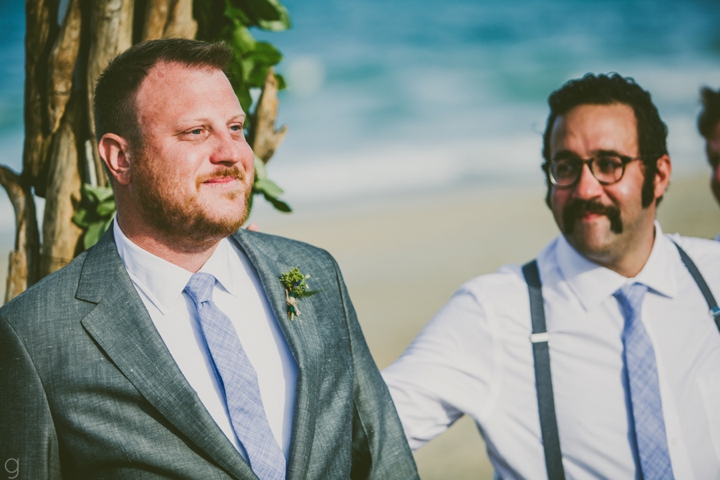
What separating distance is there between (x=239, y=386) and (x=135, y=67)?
0.78 m

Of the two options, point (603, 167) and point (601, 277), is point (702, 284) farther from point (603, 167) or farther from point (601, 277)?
point (603, 167)

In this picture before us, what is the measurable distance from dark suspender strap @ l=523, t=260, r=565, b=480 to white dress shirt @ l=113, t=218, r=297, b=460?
2.71ft

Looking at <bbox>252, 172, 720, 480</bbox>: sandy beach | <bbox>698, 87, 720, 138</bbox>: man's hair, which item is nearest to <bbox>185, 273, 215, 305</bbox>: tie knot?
<bbox>698, 87, 720, 138</bbox>: man's hair

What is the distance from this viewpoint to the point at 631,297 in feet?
6.61

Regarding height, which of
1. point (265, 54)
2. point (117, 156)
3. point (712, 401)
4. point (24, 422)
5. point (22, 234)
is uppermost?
point (265, 54)

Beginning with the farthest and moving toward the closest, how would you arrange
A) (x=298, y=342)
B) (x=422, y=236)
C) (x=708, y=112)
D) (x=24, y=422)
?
(x=422, y=236) → (x=708, y=112) → (x=298, y=342) → (x=24, y=422)

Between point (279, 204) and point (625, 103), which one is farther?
point (279, 204)

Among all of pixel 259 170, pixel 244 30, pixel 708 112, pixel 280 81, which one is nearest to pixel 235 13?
pixel 244 30

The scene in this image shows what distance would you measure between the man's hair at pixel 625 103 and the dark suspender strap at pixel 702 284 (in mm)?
243

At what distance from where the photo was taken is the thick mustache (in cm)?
145

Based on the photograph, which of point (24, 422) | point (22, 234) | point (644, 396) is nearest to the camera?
point (24, 422)

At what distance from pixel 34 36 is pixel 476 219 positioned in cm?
767

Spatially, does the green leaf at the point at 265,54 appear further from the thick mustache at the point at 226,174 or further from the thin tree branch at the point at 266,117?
the thick mustache at the point at 226,174

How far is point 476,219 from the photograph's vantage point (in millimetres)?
9125
